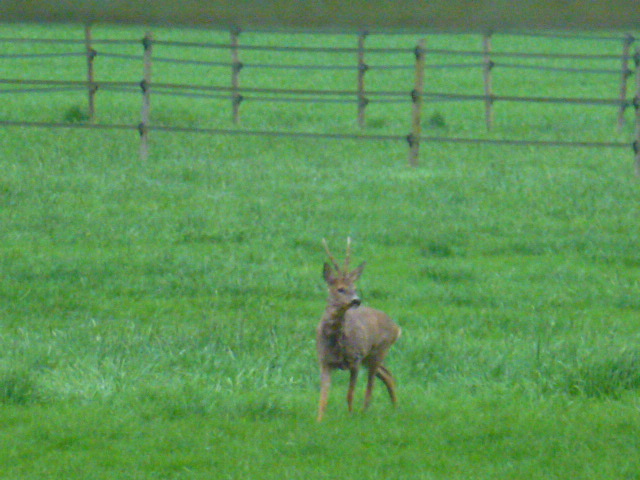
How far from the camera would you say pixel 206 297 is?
347 inches

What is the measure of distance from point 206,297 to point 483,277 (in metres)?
2.29

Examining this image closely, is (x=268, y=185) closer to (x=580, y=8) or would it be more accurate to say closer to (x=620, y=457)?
(x=620, y=457)

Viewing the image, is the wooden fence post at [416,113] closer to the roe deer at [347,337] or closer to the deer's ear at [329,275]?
the roe deer at [347,337]

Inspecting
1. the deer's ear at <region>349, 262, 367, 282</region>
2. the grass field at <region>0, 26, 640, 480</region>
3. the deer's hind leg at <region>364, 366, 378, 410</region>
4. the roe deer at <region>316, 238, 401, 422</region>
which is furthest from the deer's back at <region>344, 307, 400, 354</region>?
the grass field at <region>0, 26, 640, 480</region>

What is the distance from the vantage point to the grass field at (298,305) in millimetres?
5477

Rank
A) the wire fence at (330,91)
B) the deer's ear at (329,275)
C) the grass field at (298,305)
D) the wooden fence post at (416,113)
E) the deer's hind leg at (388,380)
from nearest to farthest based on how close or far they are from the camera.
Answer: the grass field at (298,305) → the deer's ear at (329,275) → the deer's hind leg at (388,380) → the wire fence at (330,91) → the wooden fence post at (416,113)

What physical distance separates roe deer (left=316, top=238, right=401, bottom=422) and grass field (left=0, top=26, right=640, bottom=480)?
0.20 meters

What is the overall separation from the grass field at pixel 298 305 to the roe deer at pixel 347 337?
0.64ft

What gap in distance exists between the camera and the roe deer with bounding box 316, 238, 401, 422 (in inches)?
232

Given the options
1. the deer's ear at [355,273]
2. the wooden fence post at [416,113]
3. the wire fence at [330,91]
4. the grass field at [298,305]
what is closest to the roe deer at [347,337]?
the deer's ear at [355,273]

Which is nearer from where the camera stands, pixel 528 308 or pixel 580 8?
pixel 580 8

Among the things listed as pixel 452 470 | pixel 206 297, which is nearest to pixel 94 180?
pixel 206 297

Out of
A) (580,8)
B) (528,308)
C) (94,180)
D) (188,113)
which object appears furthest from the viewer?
(188,113)

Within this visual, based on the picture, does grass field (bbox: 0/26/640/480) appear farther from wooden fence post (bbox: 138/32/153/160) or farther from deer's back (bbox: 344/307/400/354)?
deer's back (bbox: 344/307/400/354)
